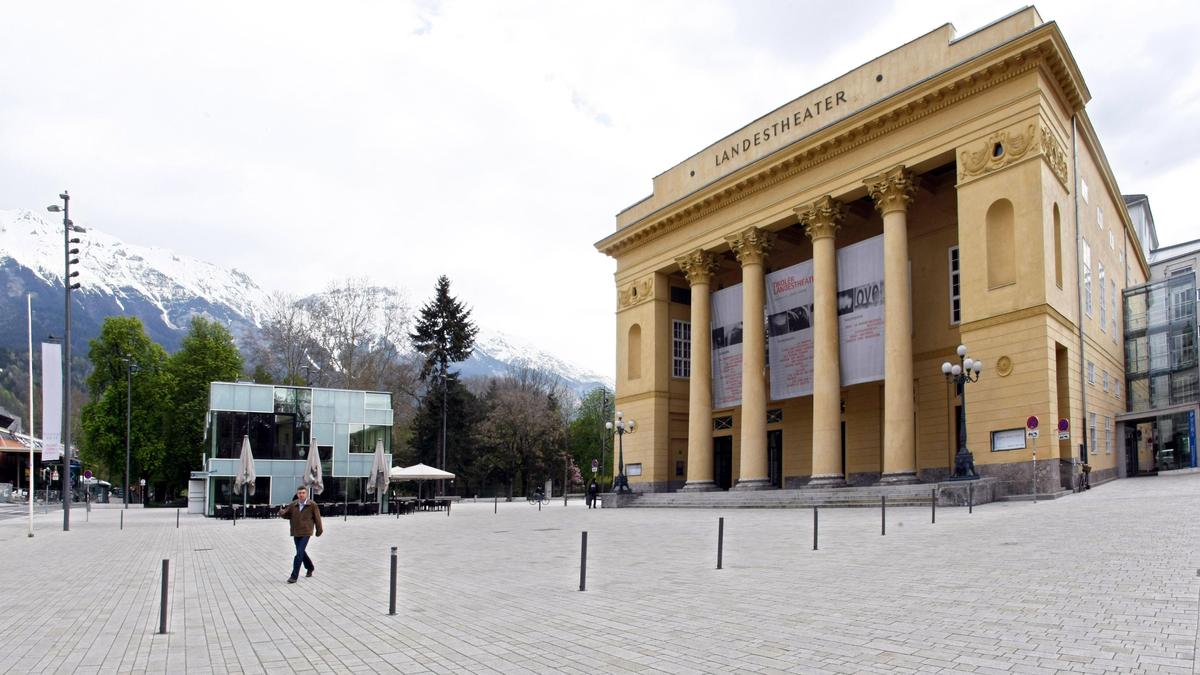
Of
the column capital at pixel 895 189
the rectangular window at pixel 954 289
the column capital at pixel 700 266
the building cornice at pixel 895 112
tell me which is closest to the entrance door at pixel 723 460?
the column capital at pixel 700 266

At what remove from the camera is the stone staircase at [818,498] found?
83.1 feet

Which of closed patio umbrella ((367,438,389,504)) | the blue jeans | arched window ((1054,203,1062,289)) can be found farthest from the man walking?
arched window ((1054,203,1062,289))

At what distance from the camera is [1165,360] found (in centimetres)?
4228

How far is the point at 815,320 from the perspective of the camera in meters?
36.0

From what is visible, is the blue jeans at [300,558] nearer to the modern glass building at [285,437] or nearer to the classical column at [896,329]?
the classical column at [896,329]

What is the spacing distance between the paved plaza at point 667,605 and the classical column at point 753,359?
18638 millimetres

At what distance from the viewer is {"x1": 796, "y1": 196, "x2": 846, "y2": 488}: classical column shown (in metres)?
34.6

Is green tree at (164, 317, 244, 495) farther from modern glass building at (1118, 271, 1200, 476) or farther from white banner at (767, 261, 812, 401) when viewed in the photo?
modern glass building at (1118, 271, 1200, 476)

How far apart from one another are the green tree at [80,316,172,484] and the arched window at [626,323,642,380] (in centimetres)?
3687

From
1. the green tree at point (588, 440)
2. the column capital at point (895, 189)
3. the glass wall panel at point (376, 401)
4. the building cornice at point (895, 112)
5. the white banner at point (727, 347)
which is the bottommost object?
the green tree at point (588, 440)

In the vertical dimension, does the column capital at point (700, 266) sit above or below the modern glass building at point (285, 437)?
above

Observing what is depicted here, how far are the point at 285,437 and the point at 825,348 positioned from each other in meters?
27.1

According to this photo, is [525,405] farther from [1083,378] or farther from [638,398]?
[1083,378]

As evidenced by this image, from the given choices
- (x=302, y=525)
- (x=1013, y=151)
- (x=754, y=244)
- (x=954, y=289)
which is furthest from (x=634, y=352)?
(x=302, y=525)
